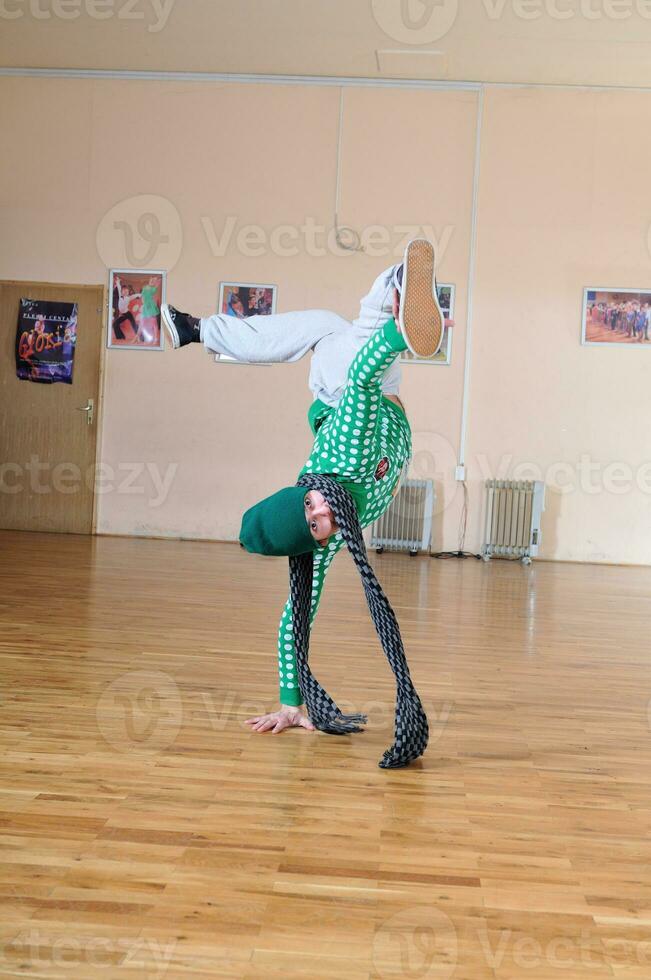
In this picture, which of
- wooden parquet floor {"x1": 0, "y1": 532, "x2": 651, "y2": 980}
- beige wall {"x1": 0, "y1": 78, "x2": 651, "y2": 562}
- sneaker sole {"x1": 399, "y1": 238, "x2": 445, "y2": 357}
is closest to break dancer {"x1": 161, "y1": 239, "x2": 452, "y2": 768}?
sneaker sole {"x1": 399, "y1": 238, "x2": 445, "y2": 357}

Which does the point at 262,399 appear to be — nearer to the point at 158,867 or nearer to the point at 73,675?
the point at 73,675

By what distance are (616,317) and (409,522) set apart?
8.37 ft

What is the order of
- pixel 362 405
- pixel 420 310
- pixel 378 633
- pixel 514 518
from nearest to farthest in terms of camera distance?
pixel 420 310
pixel 362 405
pixel 378 633
pixel 514 518

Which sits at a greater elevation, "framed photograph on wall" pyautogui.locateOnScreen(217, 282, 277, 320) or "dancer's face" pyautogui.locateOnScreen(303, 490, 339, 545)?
"framed photograph on wall" pyautogui.locateOnScreen(217, 282, 277, 320)

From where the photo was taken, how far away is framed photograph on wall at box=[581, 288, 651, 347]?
27.8 ft

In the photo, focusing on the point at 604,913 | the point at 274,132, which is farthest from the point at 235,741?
the point at 274,132

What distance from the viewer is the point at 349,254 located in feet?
28.3

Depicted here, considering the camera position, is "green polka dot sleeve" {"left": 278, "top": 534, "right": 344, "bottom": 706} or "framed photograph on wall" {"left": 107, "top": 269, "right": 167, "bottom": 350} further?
"framed photograph on wall" {"left": 107, "top": 269, "right": 167, "bottom": 350}

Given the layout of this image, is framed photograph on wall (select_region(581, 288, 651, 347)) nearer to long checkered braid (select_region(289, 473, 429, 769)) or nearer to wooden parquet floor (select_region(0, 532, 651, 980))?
wooden parquet floor (select_region(0, 532, 651, 980))

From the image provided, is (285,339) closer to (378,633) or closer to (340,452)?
(340,452)

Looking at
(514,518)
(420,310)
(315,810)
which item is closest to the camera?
(315,810)

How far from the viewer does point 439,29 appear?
727 centimetres

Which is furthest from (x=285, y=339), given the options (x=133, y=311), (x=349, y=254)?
(x=133, y=311)

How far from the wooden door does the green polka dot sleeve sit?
6.24m
